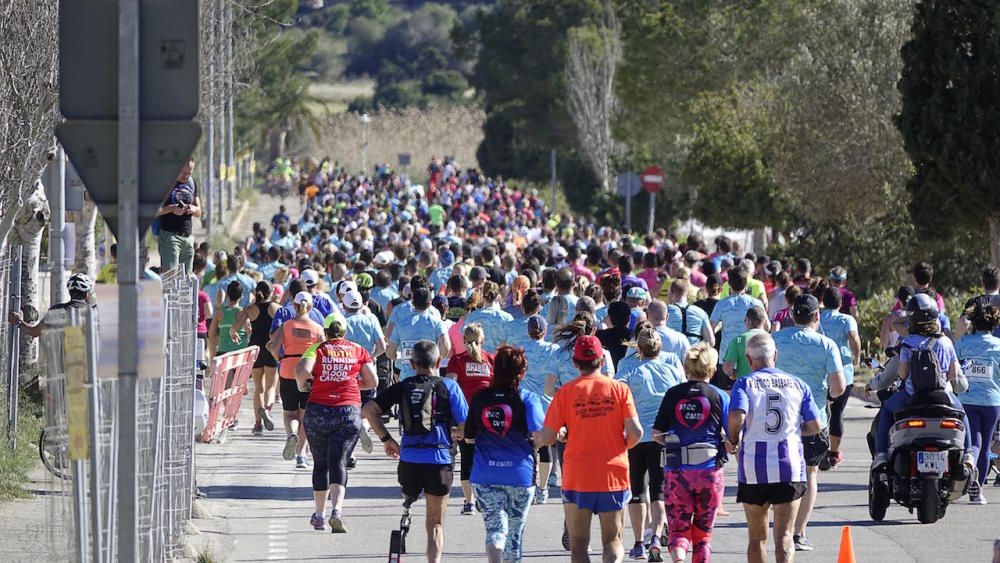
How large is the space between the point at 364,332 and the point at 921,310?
5.40 meters

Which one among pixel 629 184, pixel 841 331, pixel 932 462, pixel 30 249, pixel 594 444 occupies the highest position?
pixel 629 184

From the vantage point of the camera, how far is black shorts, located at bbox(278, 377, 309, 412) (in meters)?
16.3

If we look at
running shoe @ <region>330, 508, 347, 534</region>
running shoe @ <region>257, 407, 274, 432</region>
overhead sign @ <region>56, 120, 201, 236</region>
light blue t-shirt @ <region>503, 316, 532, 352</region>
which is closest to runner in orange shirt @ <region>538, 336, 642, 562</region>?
running shoe @ <region>330, 508, 347, 534</region>

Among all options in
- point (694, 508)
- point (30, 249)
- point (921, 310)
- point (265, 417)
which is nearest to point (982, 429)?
point (921, 310)

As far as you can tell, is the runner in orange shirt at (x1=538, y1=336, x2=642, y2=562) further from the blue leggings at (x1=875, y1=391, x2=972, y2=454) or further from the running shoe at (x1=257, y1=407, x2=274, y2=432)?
the running shoe at (x1=257, y1=407, x2=274, y2=432)

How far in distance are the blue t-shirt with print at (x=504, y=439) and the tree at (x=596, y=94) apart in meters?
56.7

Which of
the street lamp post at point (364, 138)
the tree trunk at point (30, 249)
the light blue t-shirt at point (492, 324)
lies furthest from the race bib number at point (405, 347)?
the street lamp post at point (364, 138)

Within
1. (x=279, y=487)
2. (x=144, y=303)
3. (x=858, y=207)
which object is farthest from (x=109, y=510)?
(x=858, y=207)

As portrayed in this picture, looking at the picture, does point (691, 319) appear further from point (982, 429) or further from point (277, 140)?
point (277, 140)

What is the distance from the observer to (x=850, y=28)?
3297 cm

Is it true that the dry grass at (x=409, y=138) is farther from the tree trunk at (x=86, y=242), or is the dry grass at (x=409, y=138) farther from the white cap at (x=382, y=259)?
the white cap at (x=382, y=259)

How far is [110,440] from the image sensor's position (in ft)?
29.6

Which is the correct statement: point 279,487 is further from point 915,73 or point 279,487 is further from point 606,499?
point 915,73

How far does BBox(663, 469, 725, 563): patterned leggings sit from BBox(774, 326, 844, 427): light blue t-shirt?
2256 millimetres
